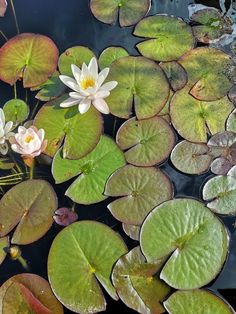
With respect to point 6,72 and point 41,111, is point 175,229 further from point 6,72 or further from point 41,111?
point 6,72

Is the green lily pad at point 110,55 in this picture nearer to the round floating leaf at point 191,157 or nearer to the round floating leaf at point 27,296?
the round floating leaf at point 191,157

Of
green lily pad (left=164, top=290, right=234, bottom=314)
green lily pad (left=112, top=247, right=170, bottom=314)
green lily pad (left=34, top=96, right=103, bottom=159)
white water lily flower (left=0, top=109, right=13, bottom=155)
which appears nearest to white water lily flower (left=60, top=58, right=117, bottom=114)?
green lily pad (left=34, top=96, right=103, bottom=159)

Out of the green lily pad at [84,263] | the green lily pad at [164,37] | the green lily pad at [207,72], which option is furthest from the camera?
the green lily pad at [164,37]

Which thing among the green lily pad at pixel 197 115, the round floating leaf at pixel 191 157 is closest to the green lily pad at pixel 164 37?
the green lily pad at pixel 197 115

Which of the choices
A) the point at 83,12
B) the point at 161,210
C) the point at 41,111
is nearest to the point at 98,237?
the point at 161,210

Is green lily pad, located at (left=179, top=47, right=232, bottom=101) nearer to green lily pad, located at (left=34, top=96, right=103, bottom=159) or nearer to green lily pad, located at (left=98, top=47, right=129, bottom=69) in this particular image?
green lily pad, located at (left=98, top=47, right=129, bottom=69)

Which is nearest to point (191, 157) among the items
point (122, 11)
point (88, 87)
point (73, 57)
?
point (88, 87)

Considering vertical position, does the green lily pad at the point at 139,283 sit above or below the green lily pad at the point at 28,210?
below
